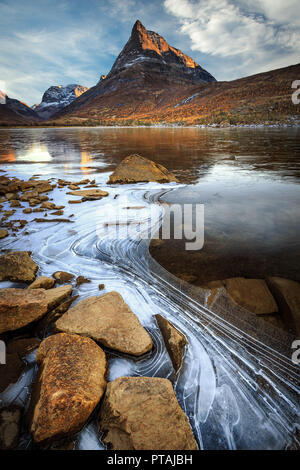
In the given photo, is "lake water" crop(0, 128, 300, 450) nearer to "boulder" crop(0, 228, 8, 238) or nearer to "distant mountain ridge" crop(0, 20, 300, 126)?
"boulder" crop(0, 228, 8, 238)

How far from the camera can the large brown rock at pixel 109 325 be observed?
1.84 meters

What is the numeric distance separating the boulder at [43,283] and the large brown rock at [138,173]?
5.47m

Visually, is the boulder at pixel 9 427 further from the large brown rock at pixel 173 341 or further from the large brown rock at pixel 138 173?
the large brown rock at pixel 138 173

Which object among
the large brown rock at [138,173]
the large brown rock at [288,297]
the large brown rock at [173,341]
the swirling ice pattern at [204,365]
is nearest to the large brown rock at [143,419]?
the swirling ice pattern at [204,365]

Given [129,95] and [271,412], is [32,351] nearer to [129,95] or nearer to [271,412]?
[271,412]

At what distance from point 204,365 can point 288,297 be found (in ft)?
4.07

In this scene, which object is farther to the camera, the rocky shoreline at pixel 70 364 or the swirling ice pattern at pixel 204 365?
the swirling ice pattern at pixel 204 365

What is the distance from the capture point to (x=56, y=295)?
7.55ft

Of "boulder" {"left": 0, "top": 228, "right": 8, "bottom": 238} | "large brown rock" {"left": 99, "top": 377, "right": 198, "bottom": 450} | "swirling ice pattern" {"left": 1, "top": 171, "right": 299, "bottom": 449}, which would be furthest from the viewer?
"boulder" {"left": 0, "top": 228, "right": 8, "bottom": 238}

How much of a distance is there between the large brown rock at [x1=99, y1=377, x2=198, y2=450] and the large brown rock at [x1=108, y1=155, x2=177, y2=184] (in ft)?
22.0

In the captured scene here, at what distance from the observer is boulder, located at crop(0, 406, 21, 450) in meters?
1.28

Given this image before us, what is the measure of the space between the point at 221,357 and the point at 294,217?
381cm

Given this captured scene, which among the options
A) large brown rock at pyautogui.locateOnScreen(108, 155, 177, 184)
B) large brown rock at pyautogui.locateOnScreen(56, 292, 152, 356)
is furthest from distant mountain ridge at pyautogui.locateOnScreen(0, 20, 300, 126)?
large brown rock at pyautogui.locateOnScreen(56, 292, 152, 356)

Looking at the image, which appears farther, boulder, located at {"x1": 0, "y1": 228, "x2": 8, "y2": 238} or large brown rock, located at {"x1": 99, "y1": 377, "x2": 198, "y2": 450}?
boulder, located at {"x1": 0, "y1": 228, "x2": 8, "y2": 238}
